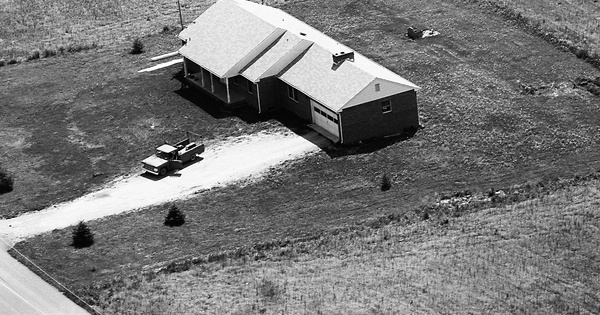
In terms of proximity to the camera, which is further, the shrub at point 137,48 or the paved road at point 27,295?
the shrub at point 137,48

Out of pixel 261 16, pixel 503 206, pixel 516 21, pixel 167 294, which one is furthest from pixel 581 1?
pixel 167 294

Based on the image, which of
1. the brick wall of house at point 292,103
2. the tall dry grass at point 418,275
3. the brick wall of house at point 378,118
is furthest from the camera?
the brick wall of house at point 292,103

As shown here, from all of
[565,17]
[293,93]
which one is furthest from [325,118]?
[565,17]

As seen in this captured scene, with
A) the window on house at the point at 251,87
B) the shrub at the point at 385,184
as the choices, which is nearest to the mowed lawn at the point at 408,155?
the shrub at the point at 385,184

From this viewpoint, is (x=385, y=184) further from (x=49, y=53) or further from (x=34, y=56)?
(x=34, y=56)

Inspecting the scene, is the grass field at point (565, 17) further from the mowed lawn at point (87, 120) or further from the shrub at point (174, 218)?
the shrub at point (174, 218)

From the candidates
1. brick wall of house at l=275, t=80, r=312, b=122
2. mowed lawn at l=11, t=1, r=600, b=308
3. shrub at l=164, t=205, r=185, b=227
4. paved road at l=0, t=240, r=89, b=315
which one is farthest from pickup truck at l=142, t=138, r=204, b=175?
paved road at l=0, t=240, r=89, b=315

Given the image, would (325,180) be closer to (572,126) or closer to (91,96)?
(572,126)
